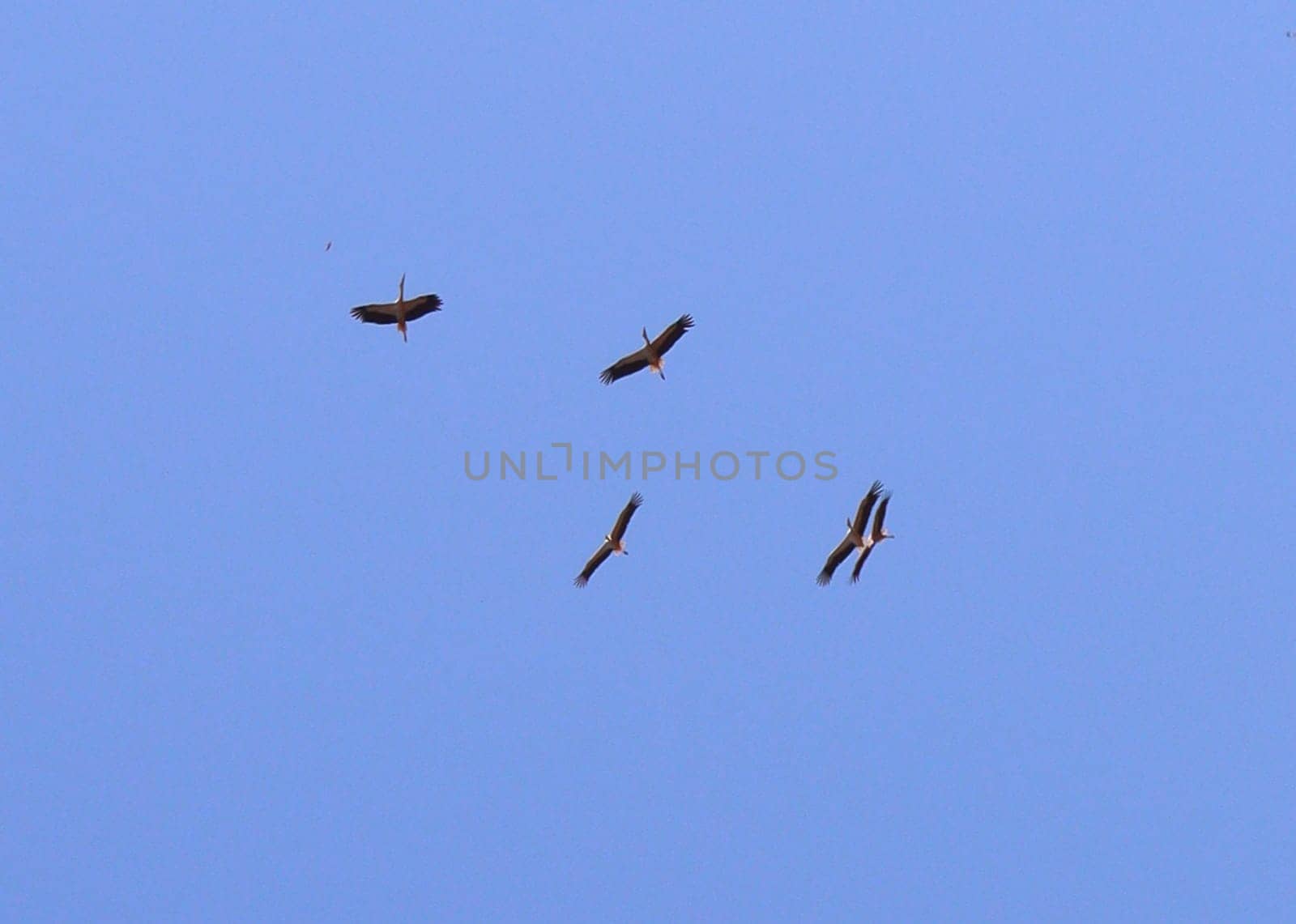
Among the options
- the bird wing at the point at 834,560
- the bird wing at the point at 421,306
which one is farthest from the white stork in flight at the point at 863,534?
the bird wing at the point at 421,306

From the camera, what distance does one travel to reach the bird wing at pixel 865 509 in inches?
1292

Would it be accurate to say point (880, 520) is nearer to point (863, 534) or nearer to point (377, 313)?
point (863, 534)

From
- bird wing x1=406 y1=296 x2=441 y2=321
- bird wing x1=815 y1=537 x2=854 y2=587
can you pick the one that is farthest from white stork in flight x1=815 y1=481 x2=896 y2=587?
bird wing x1=406 y1=296 x2=441 y2=321

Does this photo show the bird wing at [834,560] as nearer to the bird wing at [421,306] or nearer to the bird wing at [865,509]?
the bird wing at [865,509]

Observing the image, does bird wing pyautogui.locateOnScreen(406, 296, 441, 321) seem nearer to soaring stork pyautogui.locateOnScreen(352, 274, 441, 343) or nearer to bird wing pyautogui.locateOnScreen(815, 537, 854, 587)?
soaring stork pyautogui.locateOnScreen(352, 274, 441, 343)

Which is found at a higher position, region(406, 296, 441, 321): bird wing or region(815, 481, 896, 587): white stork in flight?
region(406, 296, 441, 321): bird wing

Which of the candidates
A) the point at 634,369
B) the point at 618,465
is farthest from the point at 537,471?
the point at 634,369

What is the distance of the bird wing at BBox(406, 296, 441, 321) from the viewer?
1339 inches

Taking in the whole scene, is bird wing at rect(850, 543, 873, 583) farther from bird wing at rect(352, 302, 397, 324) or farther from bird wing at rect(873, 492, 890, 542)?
bird wing at rect(352, 302, 397, 324)

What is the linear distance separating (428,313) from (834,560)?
846cm

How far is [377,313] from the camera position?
34.2 meters

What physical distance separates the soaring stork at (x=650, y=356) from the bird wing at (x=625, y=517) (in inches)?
86.5

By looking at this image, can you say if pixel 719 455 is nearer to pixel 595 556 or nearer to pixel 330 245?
pixel 595 556

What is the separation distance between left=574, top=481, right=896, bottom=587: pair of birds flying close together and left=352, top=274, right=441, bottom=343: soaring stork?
4977mm
